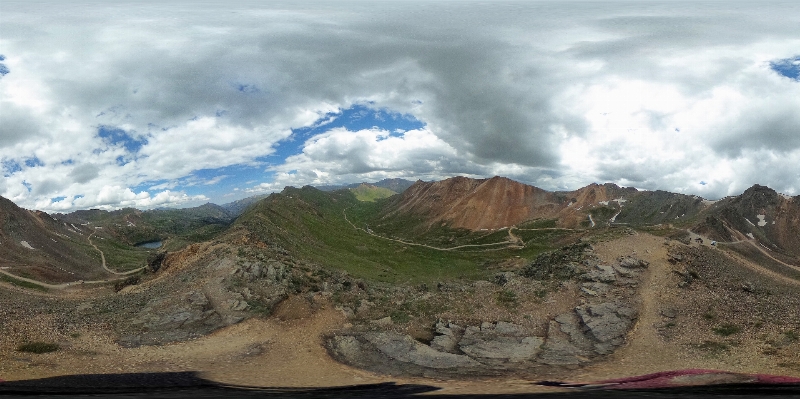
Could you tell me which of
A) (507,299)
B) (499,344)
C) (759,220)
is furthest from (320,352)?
(759,220)

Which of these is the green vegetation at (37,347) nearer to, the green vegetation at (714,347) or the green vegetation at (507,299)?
the green vegetation at (507,299)

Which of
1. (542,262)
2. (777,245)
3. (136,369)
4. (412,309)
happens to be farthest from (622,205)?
(136,369)

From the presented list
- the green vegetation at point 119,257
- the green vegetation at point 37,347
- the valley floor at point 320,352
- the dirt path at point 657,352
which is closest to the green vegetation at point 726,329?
the valley floor at point 320,352

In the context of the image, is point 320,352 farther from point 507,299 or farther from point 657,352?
point 657,352

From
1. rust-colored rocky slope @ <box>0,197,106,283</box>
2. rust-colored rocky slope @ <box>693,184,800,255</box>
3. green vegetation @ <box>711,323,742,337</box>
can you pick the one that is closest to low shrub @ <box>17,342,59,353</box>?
green vegetation @ <box>711,323,742,337</box>

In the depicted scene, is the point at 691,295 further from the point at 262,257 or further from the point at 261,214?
the point at 261,214

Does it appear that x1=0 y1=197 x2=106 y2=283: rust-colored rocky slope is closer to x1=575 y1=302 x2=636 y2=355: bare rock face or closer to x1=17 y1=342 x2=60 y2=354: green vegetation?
x1=17 y1=342 x2=60 y2=354: green vegetation

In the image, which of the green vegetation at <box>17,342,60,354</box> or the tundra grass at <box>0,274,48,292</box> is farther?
the tundra grass at <box>0,274,48,292</box>
